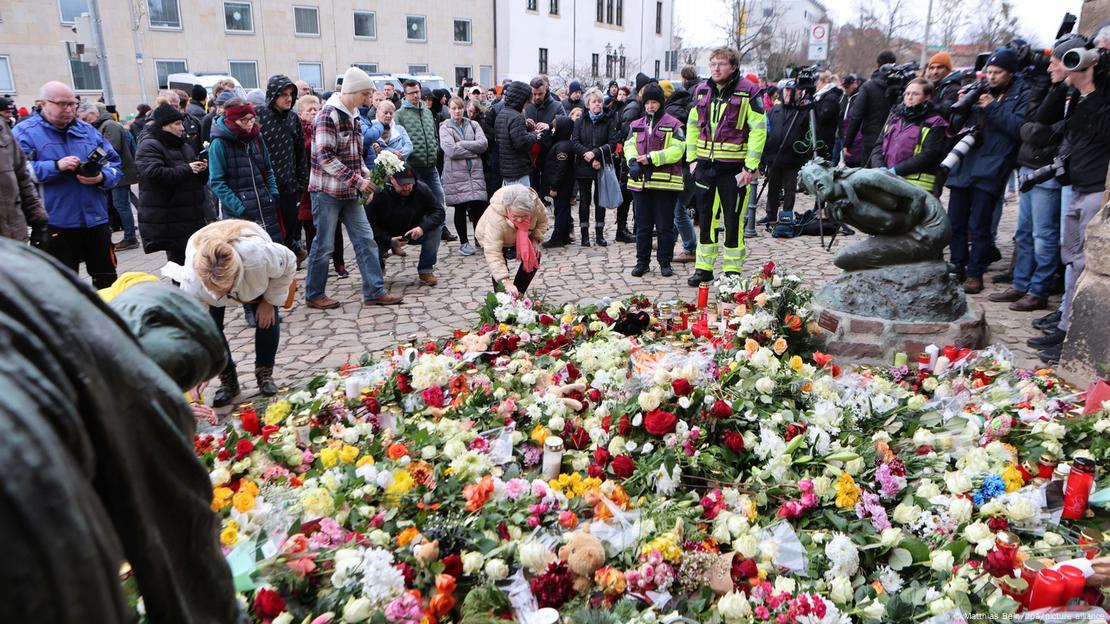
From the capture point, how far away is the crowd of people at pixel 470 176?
5.28 m

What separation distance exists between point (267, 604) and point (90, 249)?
17.2 ft

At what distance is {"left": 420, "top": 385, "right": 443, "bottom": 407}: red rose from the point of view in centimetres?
381

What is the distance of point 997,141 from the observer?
648cm

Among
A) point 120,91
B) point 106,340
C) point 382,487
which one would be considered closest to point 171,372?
point 106,340

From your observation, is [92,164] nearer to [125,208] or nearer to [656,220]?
[125,208]

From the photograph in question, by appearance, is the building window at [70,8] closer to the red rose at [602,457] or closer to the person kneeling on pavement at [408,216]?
the person kneeling on pavement at [408,216]

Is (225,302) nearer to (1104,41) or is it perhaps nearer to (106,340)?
(106,340)

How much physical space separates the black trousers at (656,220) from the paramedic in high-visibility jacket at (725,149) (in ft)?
1.80

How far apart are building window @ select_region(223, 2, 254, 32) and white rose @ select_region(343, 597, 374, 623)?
35832mm

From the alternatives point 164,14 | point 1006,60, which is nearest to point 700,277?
point 1006,60

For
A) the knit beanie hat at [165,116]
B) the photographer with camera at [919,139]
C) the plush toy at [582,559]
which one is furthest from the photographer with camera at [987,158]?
the knit beanie hat at [165,116]

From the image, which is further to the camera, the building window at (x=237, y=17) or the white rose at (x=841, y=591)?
the building window at (x=237, y=17)

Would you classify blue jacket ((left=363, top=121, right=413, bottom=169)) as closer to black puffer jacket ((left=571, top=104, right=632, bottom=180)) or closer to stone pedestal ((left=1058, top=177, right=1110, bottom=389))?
black puffer jacket ((left=571, top=104, right=632, bottom=180))

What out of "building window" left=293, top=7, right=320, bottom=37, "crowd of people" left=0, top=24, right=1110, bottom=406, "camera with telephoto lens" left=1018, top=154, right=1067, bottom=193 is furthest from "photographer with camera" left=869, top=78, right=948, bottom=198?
"building window" left=293, top=7, right=320, bottom=37
